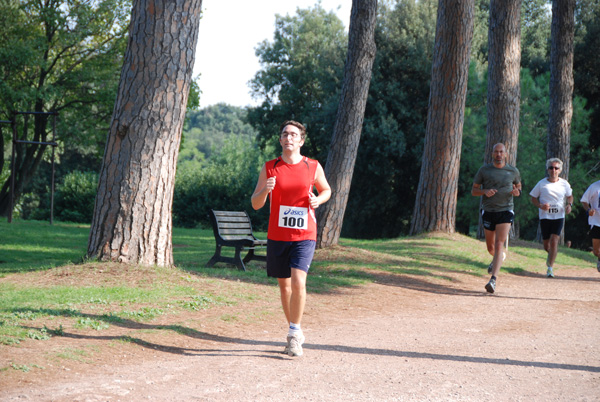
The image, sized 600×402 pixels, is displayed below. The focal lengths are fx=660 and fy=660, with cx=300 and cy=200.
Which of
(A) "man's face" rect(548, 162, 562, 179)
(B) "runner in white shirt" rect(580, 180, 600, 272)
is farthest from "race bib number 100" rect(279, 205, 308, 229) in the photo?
(A) "man's face" rect(548, 162, 562, 179)

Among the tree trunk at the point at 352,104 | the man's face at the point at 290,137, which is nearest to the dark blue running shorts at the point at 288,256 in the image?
the man's face at the point at 290,137

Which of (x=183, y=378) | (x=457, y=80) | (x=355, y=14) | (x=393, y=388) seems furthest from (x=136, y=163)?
(x=457, y=80)

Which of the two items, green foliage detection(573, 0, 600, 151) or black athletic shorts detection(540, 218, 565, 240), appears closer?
black athletic shorts detection(540, 218, 565, 240)

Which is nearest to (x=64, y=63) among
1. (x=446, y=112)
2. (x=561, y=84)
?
(x=446, y=112)

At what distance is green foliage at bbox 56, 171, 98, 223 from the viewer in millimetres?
38406

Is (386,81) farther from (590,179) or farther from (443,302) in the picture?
(443,302)

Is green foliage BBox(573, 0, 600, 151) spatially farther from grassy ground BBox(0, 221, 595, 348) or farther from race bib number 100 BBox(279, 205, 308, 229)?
race bib number 100 BBox(279, 205, 308, 229)

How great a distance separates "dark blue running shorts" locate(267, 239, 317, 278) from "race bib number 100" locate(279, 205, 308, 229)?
144 millimetres

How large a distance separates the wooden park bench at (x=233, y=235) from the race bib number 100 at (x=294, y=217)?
527 cm

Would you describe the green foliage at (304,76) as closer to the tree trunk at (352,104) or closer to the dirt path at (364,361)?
the tree trunk at (352,104)

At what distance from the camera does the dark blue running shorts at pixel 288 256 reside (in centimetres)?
580

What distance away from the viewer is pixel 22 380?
4.68 meters

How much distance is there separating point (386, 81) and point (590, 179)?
36.0ft

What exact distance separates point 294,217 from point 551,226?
8.48m
